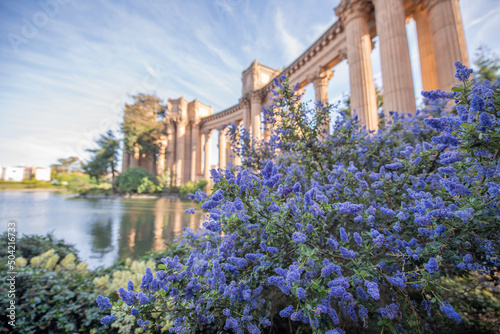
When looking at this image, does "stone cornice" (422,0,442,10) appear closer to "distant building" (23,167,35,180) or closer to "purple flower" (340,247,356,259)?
"purple flower" (340,247,356,259)

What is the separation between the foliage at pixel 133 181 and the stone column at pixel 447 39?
28.0 metres

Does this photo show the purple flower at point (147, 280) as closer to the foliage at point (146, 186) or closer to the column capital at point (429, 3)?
the column capital at point (429, 3)

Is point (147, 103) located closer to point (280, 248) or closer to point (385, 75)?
point (385, 75)

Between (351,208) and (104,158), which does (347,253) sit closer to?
(351,208)

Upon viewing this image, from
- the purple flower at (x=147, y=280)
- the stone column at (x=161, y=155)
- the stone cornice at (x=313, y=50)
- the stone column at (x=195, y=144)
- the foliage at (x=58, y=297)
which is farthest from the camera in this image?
the stone column at (x=161, y=155)

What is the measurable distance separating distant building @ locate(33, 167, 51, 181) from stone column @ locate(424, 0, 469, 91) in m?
38.0

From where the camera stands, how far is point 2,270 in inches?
107

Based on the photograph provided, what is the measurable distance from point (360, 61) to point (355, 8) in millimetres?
2321

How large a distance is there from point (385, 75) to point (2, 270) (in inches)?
421

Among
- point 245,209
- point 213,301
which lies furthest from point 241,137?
point 213,301

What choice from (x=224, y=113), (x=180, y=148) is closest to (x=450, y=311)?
(x=224, y=113)

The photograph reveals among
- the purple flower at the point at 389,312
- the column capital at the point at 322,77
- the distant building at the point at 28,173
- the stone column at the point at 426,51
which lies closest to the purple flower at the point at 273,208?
the purple flower at the point at 389,312

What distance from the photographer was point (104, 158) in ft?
99.2

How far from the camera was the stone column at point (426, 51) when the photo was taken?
8.38 metres
